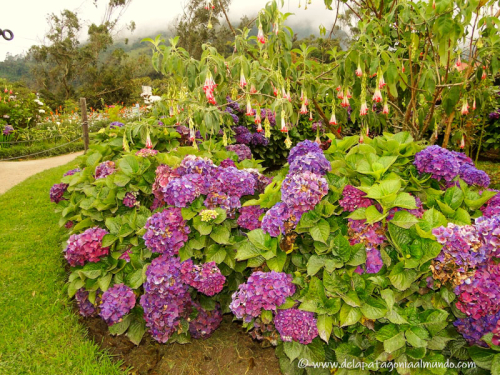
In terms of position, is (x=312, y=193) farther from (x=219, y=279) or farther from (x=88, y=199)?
(x=88, y=199)

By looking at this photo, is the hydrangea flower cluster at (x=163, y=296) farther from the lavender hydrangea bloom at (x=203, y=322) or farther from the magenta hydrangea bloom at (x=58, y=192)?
the magenta hydrangea bloom at (x=58, y=192)

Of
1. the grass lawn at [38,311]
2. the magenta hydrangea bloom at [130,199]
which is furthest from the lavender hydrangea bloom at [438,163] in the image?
the grass lawn at [38,311]

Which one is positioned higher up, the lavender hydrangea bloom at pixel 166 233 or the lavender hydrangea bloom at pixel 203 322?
the lavender hydrangea bloom at pixel 166 233

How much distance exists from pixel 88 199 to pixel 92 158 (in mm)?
678

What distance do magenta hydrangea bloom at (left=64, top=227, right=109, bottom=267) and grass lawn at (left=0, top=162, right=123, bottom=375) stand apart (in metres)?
0.57

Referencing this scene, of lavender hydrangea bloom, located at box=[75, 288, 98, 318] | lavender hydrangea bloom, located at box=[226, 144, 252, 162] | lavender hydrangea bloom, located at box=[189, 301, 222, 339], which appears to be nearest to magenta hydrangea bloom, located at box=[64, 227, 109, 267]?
lavender hydrangea bloom, located at box=[75, 288, 98, 318]

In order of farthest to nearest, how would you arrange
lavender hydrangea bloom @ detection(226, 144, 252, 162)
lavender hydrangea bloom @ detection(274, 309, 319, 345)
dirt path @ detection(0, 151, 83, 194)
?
dirt path @ detection(0, 151, 83, 194)
lavender hydrangea bloom @ detection(226, 144, 252, 162)
lavender hydrangea bloom @ detection(274, 309, 319, 345)

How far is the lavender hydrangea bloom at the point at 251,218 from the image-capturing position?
2199mm

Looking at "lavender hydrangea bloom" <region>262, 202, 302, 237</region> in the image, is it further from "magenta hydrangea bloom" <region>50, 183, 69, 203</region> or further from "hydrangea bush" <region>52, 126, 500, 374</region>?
"magenta hydrangea bloom" <region>50, 183, 69, 203</region>

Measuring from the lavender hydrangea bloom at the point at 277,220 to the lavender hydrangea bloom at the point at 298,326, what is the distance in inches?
17.3

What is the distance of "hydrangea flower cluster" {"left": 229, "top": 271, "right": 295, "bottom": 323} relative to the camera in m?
1.81

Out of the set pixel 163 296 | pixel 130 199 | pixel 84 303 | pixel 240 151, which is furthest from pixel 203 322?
pixel 240 151

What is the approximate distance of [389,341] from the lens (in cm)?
164

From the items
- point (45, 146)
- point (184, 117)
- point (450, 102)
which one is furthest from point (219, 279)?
point (45, 146)
